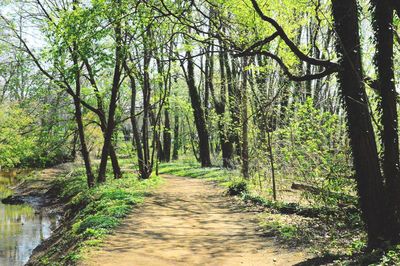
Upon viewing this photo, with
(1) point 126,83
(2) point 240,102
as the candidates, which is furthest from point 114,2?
(1) point 126,83

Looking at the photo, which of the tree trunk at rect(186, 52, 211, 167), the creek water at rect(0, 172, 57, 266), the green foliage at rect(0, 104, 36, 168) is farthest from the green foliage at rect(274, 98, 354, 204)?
the green foliage at rect(0, 104, 36, 168)

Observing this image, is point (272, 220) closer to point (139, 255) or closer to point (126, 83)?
point (139, 255)

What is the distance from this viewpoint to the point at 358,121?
6.38 m

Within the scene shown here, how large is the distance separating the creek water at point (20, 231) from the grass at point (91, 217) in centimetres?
114

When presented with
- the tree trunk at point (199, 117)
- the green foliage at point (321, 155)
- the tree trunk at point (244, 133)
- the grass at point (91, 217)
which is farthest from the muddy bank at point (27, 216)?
the tree trunk at point (199, 117)

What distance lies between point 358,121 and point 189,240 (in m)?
4.69

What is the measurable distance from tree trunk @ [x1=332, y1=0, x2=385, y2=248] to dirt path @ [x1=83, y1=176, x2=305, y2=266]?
1.68 m

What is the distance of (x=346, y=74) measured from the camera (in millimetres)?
6566

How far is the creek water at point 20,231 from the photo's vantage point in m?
12.9

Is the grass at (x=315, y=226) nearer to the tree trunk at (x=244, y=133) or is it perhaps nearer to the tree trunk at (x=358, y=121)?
the tree trunk at (x=358, y=121)

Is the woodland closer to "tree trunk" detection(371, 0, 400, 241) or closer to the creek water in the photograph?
"tree trunk" detection(371, 0, 400, 241)

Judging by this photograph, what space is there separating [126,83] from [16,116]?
1451cm

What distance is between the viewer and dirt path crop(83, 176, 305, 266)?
768 cm

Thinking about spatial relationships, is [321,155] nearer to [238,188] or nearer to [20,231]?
[238,188]
